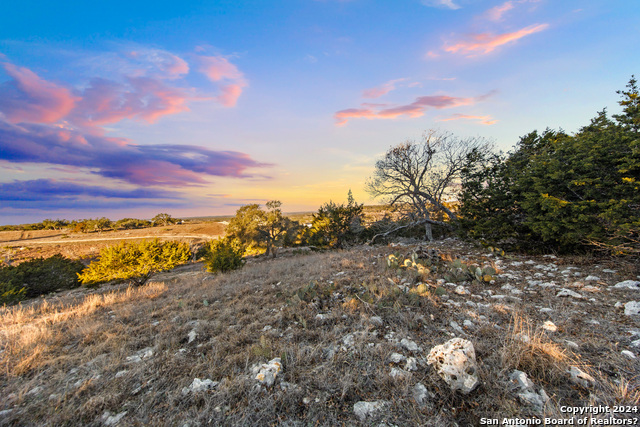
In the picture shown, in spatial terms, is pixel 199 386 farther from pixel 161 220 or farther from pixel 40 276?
pixel 161 220

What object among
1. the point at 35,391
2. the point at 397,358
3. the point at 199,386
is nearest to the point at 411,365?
the point at 397,358

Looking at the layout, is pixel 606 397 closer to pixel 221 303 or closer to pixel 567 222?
pixel 567 222

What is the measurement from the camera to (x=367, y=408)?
2.20m

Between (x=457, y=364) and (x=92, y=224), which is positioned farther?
(x=92, y=224)

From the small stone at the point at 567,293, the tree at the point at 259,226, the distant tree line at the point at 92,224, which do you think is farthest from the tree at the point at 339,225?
the distant tree line at the point at 92,224

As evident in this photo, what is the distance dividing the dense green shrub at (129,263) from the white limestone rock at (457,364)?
15.9 metres

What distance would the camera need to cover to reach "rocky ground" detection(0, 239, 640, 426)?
7.17 feet

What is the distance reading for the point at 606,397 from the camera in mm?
2012

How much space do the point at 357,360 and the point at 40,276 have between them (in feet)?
96.6

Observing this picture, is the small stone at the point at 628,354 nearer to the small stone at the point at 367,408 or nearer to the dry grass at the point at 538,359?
the dry grass at the point at 538,359

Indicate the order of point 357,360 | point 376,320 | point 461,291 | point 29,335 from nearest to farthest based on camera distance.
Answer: point 357,360, point 376,320, point 29,335, point 461,291

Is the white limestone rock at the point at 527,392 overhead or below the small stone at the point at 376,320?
overhead

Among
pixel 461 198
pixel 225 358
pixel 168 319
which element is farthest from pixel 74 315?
pixel 461 198

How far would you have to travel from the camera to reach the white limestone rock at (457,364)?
2.28 meters
